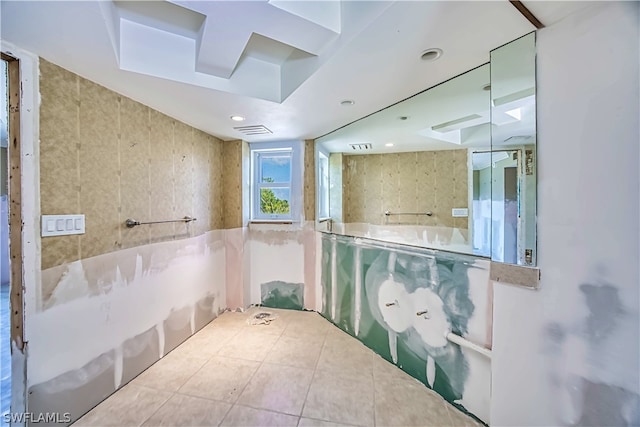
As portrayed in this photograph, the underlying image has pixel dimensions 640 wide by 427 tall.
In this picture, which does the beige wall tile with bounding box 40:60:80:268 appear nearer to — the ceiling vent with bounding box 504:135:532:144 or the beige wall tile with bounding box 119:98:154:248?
the beige wall tile with bounding box 119:98:154:248

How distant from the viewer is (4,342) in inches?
87.8

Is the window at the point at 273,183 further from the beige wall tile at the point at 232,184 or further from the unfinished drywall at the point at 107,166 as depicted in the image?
the unfinished drywall at the point at 107,166

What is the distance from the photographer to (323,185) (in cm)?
341

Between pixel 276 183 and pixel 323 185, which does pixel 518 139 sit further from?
pixel 276 183

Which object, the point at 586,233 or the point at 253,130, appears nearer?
the point at 586,233

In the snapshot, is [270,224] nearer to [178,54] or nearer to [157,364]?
[157,364]

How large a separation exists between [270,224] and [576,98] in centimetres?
290

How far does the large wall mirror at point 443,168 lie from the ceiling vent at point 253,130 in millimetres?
722

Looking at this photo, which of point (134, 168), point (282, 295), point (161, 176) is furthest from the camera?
point (282, 295)

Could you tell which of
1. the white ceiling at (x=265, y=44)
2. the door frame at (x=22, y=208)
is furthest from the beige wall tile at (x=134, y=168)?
the door frame at (x=22, y=208)

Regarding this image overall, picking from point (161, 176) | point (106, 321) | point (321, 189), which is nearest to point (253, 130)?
point (161, 176)

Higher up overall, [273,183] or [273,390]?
[273,183]

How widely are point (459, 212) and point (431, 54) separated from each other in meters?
1.89

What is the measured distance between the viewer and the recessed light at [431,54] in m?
1.33
